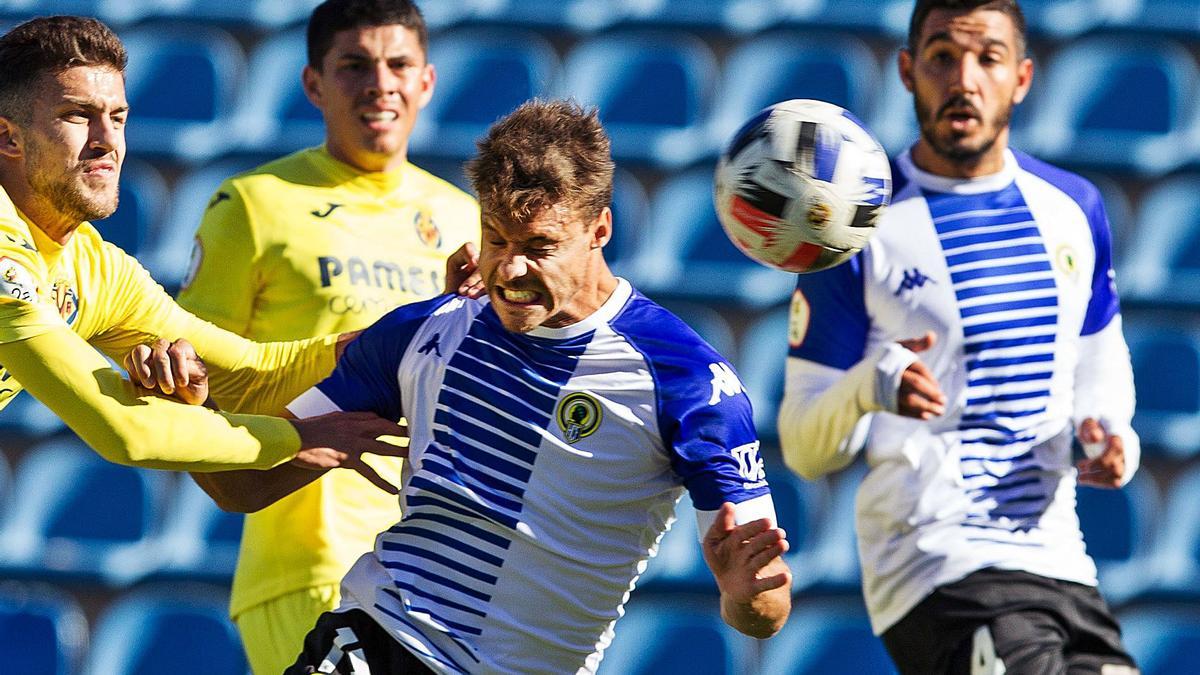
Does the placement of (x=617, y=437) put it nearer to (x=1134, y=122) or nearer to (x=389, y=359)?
(x=389, y=359)

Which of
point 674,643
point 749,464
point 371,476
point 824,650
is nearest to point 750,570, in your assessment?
point 749,464

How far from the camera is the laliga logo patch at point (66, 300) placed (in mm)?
3434

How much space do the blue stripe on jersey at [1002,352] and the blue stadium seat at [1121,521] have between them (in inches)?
120

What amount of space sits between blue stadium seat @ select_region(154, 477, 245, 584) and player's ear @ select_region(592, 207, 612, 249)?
3891 mm

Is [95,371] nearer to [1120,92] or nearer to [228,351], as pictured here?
[228,351]

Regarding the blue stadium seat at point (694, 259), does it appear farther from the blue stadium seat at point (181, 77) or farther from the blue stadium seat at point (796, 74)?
the blue stadium seat at point (181, 77)

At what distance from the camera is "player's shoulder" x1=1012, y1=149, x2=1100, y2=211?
4559 mm

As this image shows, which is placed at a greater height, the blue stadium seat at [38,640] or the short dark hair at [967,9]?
the short dark hair at [967,9]

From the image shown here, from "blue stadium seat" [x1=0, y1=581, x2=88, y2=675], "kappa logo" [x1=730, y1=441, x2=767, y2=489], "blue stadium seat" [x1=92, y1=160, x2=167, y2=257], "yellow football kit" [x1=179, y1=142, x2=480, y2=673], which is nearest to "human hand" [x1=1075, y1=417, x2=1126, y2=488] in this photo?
"kappa logo" [x1=730, y1=441, x2=767, y2=489]

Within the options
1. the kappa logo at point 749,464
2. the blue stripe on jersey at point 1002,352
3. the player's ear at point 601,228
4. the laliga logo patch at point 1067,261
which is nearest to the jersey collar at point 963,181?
the blue stripe on jersey at point 1002,352

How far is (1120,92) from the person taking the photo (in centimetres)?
802

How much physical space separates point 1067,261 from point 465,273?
1753mm

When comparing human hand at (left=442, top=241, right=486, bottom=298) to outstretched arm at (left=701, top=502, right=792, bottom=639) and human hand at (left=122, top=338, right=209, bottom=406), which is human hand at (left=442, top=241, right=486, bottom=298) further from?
outstretched arm at (left=701, top=502, right=792, bottom=639)

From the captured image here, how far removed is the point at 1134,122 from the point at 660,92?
90.4 inches
